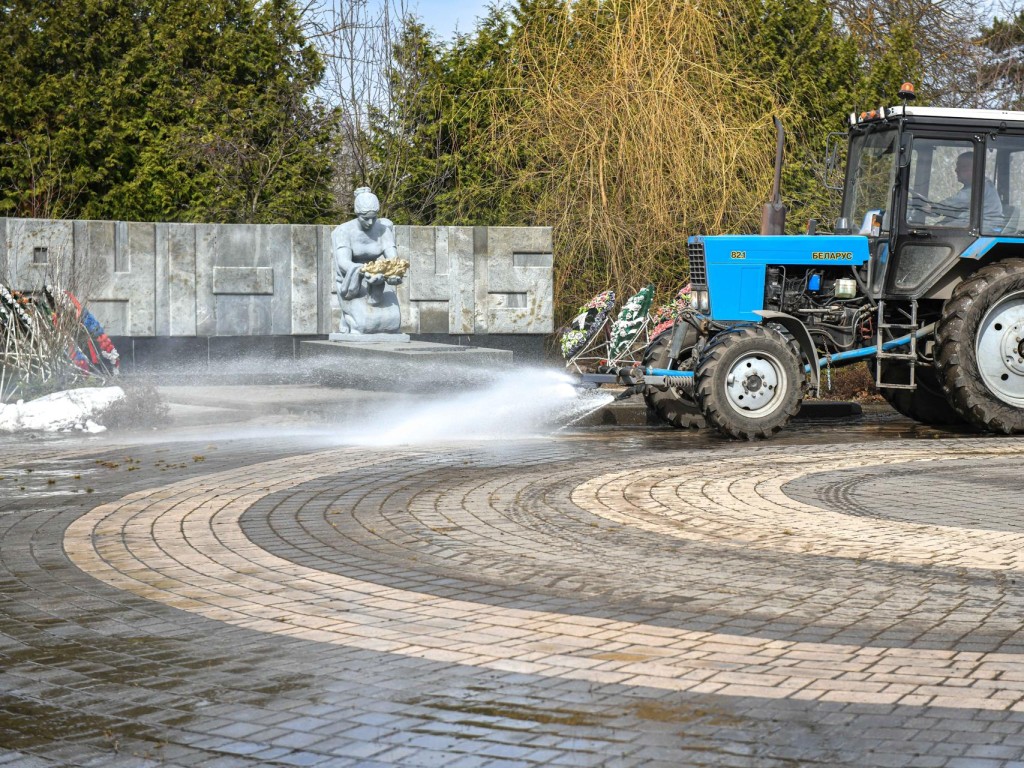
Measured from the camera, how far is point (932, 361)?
13.3m

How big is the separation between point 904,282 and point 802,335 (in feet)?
3.55

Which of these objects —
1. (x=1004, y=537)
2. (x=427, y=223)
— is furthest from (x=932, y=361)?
(x=427, y=223)

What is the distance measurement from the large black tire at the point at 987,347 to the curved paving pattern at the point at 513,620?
302 cm

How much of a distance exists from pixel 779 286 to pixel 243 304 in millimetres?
8638

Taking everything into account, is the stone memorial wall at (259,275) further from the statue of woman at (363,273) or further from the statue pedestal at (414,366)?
the statue pedestal at (414,366)

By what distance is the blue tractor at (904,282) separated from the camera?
13.0 meters

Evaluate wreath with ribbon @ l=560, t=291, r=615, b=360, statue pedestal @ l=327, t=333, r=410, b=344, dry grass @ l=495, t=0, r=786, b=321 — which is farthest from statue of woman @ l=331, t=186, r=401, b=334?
dry grass @ l=495, t=0, r=786, b=321

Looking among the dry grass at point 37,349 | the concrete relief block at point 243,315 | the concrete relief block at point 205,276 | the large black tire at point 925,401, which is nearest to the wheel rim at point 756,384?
the large black tire at point 925,401

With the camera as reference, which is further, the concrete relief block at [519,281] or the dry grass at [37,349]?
the concrete relief block at [519,281]

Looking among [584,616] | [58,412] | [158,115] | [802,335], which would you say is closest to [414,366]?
[58,412]

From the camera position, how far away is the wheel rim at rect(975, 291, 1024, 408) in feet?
43.1

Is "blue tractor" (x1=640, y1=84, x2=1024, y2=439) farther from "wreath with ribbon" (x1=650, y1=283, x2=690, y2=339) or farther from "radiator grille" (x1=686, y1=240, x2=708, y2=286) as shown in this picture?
"wreath with ribbon" (x1=650, y1=283, x2=690, y2=339)

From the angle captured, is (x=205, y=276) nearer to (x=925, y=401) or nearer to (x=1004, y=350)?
(x=925, y=401)

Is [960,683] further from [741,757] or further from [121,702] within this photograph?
[121,702]
